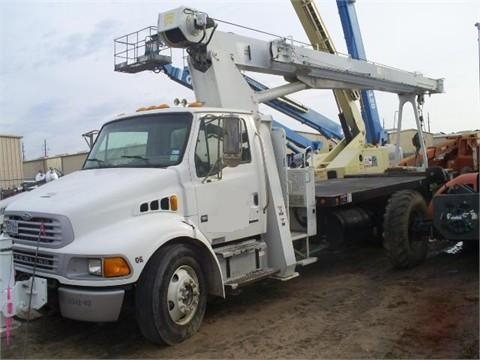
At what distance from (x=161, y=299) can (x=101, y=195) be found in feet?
3.72

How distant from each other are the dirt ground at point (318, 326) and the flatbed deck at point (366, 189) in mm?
1157

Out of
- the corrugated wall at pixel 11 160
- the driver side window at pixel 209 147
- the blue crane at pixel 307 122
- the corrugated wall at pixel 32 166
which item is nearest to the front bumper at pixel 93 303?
the driver side window at pixel 209 147

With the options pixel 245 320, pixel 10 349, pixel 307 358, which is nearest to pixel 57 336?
pixel 10 349

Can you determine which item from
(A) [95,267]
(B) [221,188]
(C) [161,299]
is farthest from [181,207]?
(A) [95,267]

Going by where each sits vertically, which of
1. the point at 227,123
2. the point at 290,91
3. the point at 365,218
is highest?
the point at 290,91

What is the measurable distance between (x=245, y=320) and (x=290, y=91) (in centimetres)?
407

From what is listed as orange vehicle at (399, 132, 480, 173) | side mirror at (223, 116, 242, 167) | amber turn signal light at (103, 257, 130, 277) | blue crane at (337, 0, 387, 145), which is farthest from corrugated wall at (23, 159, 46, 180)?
amber turn signal light at (103, 257, 130, 277)

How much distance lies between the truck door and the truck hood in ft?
1.30

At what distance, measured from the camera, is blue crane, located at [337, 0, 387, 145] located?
46.5 feet

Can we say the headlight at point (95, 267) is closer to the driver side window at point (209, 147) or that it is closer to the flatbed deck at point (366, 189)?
the driver side window at point (209, 147)

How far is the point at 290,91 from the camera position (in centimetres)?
838

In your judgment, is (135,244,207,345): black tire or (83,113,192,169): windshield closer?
(135,244,207,345): black tire

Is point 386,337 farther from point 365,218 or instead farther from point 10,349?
point 10,349

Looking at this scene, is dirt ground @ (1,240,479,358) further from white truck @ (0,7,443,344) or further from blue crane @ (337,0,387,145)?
blue crane @ (337,0,387,145)
